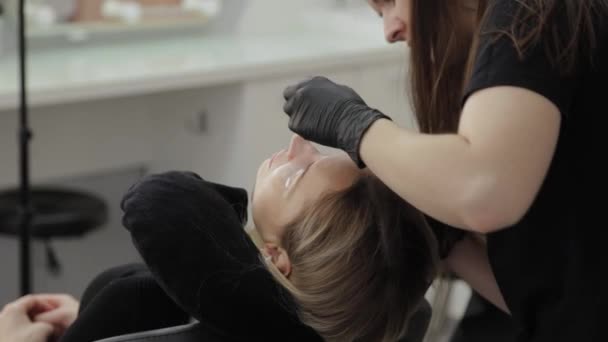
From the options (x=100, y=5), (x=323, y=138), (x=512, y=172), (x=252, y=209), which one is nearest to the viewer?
(x=512, y=172)

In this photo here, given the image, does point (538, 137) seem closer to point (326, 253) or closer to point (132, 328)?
point (326, 253)

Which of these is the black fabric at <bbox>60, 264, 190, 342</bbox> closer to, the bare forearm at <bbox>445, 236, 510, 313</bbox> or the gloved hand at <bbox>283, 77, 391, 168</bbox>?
the gloved hand at <bbox>283, 77, 391, 168</bbox>

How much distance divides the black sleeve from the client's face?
23 cm

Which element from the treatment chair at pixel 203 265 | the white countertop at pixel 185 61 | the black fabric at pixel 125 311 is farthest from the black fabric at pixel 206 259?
the white countertop at pixel 185 61

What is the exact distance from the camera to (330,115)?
120 centimetres

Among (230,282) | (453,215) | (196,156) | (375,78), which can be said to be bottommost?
(196,156)

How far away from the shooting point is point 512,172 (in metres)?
1.09

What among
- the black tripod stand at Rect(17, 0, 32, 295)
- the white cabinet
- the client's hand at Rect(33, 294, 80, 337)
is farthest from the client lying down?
the white cabinet

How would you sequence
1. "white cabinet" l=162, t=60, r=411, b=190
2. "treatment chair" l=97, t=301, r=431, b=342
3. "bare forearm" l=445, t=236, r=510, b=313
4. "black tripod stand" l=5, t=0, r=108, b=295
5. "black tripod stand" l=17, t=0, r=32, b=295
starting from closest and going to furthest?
1. "treatment chair" l=97, t=301, r=431, b=342
2. "bare forearm" l=445, t=236, r=510, b=313
3. "black tripod stand" l=17, t=0, r=32, b=295
4. "black tripod stand" l=5, t=0, r=108, b=295
5. "white cabinet" l=162, t=60, r=411, b=190

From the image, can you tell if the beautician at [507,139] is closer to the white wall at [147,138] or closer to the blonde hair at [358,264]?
the blonde hair at [358,264]

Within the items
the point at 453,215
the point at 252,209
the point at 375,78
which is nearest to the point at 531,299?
the point at 453,215

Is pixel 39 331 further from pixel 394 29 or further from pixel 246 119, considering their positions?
pixel 246 119

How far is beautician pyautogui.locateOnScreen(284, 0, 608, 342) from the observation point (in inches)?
43.2

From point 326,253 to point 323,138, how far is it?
0.15 metres
